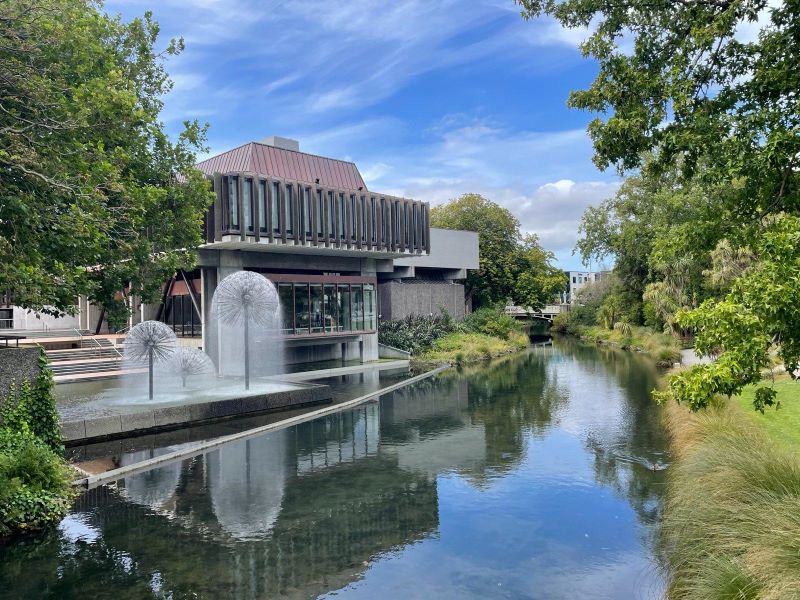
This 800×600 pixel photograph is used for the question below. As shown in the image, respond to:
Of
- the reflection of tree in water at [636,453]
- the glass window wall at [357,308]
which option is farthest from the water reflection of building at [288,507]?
the glass window wall at [357,308]

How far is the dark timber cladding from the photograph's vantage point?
25.1 meters

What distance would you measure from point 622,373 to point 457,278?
2055 centimetres

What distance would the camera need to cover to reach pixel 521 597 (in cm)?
674

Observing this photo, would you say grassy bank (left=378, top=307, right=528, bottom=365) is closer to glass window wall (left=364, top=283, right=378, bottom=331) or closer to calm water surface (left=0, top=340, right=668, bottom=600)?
glass window wall (left=364, top=283, right=378, bottom=331)

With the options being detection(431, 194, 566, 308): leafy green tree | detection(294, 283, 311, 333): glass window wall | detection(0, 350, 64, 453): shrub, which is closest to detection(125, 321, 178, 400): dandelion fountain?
detection(0, 350, 64, 453): shrub

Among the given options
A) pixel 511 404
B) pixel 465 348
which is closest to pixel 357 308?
pixel 465 348

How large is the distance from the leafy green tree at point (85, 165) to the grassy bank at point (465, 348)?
56.7ft

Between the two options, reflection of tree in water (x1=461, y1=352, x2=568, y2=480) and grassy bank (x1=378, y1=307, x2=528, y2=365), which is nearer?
reflection of tree in water (x1=461, y1=352, x2=568, y2=480)

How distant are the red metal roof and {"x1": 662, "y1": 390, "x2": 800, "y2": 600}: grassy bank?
24.4 metres

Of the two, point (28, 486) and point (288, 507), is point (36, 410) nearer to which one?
point (28, 486)

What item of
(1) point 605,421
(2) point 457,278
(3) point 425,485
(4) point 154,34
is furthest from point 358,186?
(3) point 425,485

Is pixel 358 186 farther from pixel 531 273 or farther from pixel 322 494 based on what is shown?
pixel 322 494

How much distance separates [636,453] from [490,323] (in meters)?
32.0

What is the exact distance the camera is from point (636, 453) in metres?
12.7
